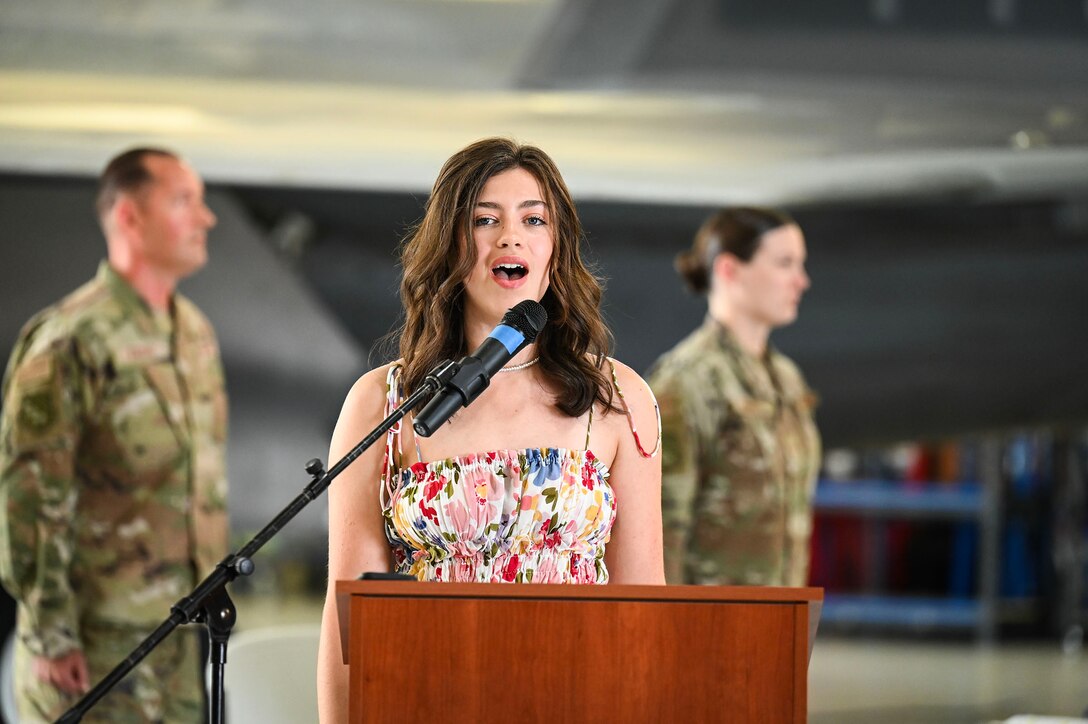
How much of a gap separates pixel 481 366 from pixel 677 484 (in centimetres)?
243

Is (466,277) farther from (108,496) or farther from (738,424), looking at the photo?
(738,424)

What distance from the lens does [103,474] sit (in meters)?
3.52

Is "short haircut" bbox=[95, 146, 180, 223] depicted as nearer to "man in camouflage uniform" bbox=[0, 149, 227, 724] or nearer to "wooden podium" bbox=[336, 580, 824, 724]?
"man in camouflage uniform" bbox=[0, 149, 227, 724]

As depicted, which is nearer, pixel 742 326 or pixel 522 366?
pixel 522 366

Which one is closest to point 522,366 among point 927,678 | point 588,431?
point 588,431

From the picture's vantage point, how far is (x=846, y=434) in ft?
15.1

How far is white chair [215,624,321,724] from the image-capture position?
8.86ft

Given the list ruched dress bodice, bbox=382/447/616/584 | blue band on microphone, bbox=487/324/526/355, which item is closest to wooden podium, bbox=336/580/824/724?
blue band on microphone, bbox=487/324/526/355

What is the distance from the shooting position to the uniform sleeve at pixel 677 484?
385cm

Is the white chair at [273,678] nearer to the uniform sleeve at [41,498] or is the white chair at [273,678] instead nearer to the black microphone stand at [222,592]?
the uniform sleeve at [41,498]

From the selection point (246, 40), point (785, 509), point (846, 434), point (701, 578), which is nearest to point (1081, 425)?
point (846, 434)

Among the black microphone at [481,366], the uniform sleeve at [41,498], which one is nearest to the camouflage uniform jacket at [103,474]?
the uniform sleeve at [41,498]

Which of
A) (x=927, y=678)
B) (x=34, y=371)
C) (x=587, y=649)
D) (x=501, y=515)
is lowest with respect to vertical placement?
(x=927, y=678)

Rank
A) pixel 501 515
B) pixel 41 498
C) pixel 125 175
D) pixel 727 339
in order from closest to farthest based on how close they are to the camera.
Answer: pixel 501 515 → pixel 41 498 → pixel 125 175 → pixel 727 339
